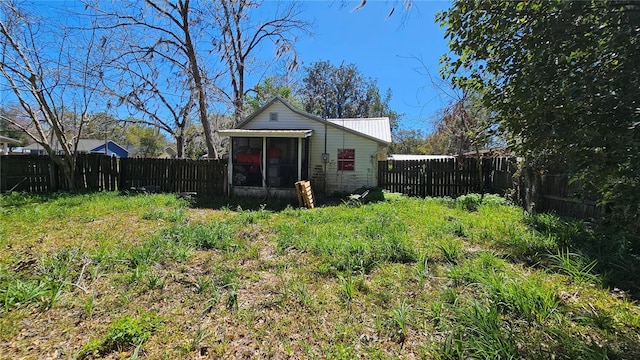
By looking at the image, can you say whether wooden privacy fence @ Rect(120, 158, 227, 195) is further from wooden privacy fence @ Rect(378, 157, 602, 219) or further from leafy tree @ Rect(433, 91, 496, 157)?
leafy tree @ Rect(433, 91, 496, 157)

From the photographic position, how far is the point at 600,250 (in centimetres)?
412

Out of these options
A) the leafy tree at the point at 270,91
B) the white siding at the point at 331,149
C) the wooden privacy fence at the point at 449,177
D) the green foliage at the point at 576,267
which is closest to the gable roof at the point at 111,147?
the leafy tree at the point at 270,91

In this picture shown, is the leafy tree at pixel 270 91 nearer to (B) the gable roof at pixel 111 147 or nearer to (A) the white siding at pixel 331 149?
(A) the white siding at pixel 331 149

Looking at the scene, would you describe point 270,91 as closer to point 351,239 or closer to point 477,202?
point 477,202

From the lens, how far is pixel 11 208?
7.34m

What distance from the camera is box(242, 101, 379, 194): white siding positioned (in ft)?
37.7

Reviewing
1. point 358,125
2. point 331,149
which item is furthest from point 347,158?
point 358,125

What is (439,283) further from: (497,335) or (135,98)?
(135,98)

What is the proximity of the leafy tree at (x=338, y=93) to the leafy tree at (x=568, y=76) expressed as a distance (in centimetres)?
2740

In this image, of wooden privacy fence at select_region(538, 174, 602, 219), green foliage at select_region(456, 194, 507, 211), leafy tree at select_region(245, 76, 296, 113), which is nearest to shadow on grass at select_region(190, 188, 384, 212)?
green foliage at select_region(456, 194, 507, 211)

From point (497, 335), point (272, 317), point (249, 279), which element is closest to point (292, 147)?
point (249, 279)

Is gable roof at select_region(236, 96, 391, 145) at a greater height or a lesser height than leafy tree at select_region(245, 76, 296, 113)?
lesser

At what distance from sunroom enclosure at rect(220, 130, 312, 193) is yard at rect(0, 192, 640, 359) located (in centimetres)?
525

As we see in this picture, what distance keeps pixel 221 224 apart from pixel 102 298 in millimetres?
2954
